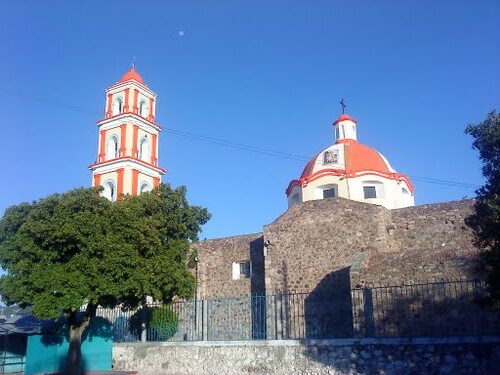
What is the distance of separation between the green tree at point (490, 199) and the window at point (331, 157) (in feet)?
48.1

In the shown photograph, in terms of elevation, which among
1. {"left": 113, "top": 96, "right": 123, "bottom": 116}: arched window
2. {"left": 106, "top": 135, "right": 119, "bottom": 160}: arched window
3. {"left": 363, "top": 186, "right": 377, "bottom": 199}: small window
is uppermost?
{"left": 113, "top": 96, "right": 123, "bottom": 116}: arched window

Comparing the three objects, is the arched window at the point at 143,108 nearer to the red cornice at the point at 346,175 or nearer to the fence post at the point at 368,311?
the red cornice at the point at 346,175

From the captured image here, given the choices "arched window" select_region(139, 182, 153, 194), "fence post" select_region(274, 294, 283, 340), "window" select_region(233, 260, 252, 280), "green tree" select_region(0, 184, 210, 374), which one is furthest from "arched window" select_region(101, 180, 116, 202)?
"fence post" select_region(274, 294, 283, 340)

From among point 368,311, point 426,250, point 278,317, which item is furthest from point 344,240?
point 368,311

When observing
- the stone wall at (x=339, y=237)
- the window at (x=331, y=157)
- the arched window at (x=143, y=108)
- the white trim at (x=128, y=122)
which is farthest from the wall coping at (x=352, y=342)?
the arched window at (x=143, y=108)

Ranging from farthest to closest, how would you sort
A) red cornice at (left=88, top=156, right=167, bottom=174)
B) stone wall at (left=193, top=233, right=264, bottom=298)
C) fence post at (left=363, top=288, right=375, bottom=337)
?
red cornice at (left=88, top=156, right=167, bottom=174) < stone wall at (left=193, top=233, right=264, bottom=298) < fence post at (left=363, top=288, right=375, bottom=337)

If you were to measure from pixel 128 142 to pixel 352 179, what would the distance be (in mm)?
12621

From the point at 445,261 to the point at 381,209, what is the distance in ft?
13.5

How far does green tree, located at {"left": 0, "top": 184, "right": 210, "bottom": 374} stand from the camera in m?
13.1

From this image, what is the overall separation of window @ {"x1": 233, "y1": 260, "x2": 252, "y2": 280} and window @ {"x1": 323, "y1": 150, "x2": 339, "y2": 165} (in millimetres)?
6165

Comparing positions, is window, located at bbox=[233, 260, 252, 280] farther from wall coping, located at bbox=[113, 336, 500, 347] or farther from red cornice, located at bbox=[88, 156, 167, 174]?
red cornice, located at bbox=[88, 156, 167, 174]

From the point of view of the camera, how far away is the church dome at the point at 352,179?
21797mm

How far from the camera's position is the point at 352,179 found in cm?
2178

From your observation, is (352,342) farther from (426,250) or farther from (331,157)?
(331,157)
